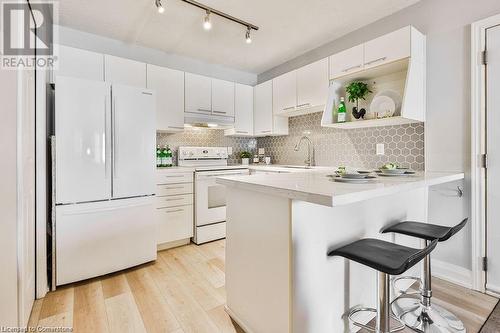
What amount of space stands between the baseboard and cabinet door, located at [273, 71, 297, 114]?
7.59 ft

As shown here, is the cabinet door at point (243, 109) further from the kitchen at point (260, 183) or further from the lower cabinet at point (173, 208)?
the lower cabinet at point (173, 208)

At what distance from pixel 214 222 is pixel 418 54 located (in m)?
2.80

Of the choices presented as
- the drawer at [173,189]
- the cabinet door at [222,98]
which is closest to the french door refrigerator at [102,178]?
the drawer at [173,189]

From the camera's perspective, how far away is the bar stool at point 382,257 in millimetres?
1107

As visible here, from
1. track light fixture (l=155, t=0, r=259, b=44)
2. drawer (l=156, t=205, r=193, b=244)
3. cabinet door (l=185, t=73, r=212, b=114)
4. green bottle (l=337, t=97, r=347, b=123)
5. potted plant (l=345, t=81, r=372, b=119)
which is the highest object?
track light fixture (l=155, t=0, r=259, b=44)

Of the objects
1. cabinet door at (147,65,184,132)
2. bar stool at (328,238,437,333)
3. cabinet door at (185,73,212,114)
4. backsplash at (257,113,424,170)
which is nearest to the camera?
bar stool at (328,238,437,333)

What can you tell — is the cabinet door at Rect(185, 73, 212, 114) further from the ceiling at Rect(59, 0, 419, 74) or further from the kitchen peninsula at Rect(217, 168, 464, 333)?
the kitchen peninsula at Rect(217, 168, 464, 333)

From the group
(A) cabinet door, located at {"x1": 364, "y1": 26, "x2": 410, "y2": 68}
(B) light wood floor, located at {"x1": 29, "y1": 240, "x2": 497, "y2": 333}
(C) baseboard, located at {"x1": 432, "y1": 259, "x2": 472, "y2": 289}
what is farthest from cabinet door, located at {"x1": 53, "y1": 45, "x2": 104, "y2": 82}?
(C) baseboard, located at {"x1": 432, "y1": 259, "x2": 472, "y2": 289}

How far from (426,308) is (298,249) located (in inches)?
46.4

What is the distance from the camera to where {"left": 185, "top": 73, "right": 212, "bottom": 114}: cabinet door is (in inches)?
132

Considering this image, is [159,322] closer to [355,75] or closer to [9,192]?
[9,192]

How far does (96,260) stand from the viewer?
2232mm

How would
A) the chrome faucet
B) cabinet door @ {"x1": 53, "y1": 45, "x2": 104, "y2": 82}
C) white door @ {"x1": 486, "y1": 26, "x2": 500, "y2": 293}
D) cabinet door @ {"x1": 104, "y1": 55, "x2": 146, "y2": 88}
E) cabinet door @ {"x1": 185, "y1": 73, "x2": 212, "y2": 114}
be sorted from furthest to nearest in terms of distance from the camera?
the chrome faucet
cabinet door @ {"x1": 185, "y1": 73, "x2": 212, "y2": 114}
cabinet door @ {"x1": 104, "y1": 55, "x2": 146, "y2": 88}
cabinet door @ {"x1": 53, "y1": 45, "x2": 104, "y2": 82}
white door @ {"x1": 486, "y1": 26, "x2": 500, "y2": 293}

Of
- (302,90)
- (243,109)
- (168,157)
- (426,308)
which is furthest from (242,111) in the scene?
(426,308)
